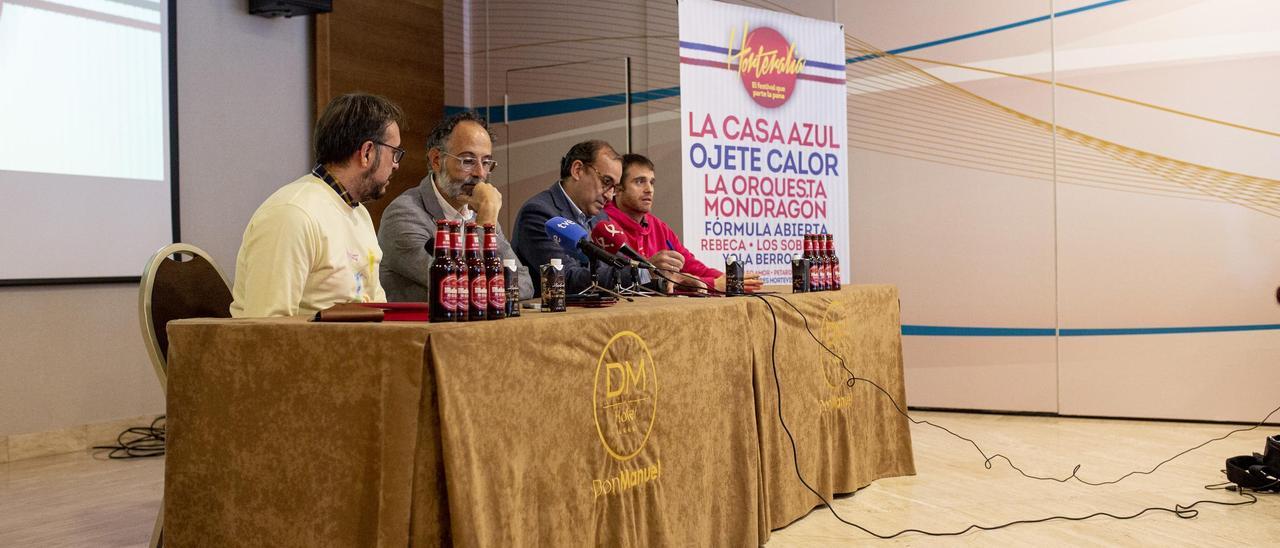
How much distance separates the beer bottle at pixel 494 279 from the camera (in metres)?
1.99

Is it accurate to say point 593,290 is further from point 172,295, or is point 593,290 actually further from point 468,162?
point 172,295

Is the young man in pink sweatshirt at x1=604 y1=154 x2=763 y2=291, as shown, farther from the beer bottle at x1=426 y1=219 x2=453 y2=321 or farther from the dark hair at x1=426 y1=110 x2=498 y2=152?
the beer bottle at x1=426 y1=219 x2=453 y2=321

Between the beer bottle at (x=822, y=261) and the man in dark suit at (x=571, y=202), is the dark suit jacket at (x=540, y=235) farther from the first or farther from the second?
the beer bottle at (x=822, y=261)

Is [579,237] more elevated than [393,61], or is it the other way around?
[393,61]

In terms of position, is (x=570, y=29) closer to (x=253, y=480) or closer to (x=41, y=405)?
(x=41, y=405)

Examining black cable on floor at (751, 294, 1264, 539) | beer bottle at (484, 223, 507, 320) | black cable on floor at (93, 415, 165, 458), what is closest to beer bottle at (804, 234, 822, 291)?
black cable on floor at (751, 294, 1264, 539)

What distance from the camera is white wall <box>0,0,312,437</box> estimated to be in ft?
14.8

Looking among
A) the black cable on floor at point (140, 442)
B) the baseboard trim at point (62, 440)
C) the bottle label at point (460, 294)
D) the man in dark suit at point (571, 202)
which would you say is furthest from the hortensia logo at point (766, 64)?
the baseboard trim at point (62, 440)

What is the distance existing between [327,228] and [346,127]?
12.0 inches

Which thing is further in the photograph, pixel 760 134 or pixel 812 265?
pixel 760 134

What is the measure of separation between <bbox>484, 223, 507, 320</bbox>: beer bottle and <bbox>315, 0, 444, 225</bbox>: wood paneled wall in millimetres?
3996

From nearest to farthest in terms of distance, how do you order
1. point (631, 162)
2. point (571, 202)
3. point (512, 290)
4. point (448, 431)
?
1. point (448, 431)
2. point (512, 290)
3. point (571, 202)
4. point (631, 162)

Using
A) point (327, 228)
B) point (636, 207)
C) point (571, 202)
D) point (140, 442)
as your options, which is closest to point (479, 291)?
point (327, 228)

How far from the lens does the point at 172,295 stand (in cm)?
237
